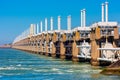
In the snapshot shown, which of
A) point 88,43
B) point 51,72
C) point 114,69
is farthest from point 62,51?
point 114,69

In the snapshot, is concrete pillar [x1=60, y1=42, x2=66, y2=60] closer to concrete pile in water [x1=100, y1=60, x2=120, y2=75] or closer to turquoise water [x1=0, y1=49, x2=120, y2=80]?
turquoise water [x1=0, y1=49, x2=120, y2=80]

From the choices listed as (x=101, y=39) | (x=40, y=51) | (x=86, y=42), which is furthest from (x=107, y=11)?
(x=40, y=51)

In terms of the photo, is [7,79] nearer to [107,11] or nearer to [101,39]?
[101,39]

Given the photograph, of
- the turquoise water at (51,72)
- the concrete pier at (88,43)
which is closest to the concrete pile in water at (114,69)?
the turquoise water at (51,72)

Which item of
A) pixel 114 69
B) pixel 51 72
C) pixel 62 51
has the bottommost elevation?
pixel 51 72

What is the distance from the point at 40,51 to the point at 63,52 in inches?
2072

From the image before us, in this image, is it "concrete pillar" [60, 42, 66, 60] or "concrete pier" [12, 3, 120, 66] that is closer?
"concrete pier" [12, 3, 120, 66]

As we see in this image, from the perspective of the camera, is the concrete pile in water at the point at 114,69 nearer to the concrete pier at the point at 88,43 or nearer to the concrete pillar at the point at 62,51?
the concrete pier at the point at 88,43

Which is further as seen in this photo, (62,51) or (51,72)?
(62,51)

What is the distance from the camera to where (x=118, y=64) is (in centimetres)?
5716

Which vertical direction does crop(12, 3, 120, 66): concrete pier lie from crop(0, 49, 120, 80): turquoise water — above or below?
above

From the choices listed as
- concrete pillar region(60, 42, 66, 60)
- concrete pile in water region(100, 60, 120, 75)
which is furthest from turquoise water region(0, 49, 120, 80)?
concrete pillar region(60, 42, 66, 60)

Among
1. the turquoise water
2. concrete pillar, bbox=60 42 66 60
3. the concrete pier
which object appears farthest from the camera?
concrete pillar, bbox=60 42 66 60

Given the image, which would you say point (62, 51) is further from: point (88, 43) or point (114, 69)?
point (114, 69)
